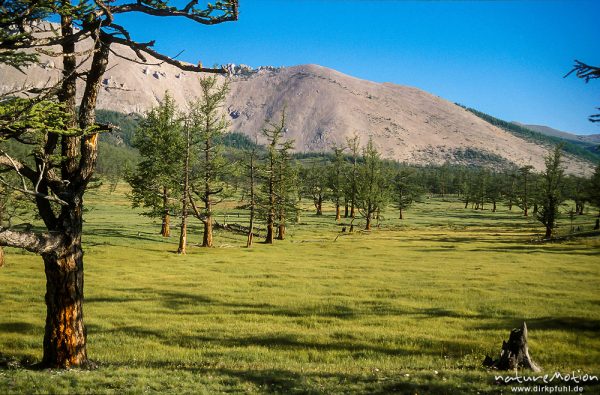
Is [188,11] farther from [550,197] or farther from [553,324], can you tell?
[550,197]

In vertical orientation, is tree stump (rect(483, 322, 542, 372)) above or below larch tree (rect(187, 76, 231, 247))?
below

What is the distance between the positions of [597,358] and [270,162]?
4024 centimetres

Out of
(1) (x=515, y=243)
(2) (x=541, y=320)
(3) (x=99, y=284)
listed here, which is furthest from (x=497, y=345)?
(1) (x=515, y=243)

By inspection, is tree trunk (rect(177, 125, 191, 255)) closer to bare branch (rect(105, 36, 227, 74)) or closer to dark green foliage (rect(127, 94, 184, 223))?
dark green foliage (rect(127, 94, 184, 223))

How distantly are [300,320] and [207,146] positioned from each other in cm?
2743

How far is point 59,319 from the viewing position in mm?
10305

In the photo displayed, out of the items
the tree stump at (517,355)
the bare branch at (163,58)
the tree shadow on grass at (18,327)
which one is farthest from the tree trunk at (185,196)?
the tree stump at (517,355)

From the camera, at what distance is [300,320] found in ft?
62.2

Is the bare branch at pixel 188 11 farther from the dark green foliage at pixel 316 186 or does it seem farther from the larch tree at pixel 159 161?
the dark green foliage at pixel 316 186

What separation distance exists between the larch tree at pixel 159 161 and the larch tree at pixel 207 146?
1947 millimetres

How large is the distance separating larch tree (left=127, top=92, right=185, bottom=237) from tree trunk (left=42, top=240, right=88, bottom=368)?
29.8m

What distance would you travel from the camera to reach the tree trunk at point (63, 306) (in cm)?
1023

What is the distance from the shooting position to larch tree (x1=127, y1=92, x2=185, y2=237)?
134 feet

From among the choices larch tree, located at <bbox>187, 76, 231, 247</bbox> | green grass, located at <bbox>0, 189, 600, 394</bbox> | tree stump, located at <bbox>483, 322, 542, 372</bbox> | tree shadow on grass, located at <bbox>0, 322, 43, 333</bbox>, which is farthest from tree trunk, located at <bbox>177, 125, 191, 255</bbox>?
tree stump, located at <bbox>483, 322, 542, 372</bbox>
